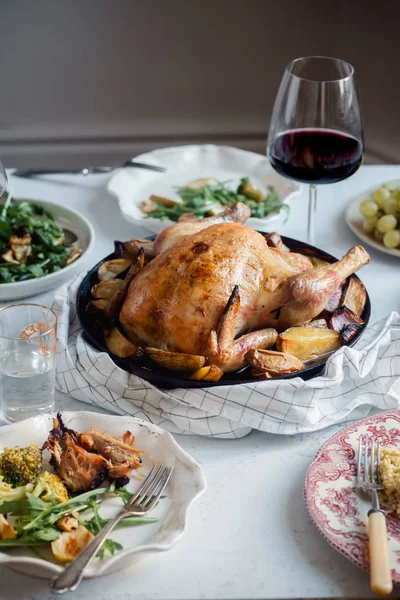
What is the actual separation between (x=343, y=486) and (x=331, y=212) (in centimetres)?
119

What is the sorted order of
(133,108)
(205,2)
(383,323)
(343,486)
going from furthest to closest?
(133,108)
(205,2)
(383,323)
(343,486)

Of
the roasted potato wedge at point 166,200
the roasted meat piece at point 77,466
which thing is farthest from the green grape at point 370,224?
the roasted meat piece at point 77,466

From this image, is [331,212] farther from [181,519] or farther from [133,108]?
[133,108]

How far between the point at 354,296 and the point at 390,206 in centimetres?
53

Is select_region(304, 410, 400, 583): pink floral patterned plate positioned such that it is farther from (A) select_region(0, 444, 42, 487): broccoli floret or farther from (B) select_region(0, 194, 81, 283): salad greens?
(B) select_region(0, 194, 81, 283): salad greens

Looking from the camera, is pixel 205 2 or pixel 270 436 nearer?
pixel 270 436

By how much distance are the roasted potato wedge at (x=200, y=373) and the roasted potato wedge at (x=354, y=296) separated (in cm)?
37

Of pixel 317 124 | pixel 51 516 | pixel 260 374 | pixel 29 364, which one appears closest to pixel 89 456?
pixel 51 516

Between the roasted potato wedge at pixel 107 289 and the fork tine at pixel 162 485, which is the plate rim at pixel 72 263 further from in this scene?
the fork tine at pixel 162 485

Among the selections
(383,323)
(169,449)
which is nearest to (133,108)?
(383,323)

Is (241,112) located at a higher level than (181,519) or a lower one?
lower

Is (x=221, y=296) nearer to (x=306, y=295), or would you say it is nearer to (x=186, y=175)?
(x=306, y=295)

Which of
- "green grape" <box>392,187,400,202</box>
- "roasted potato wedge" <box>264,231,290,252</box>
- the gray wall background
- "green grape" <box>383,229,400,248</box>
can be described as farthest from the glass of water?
the gray wall background

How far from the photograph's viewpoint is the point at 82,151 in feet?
14.1
